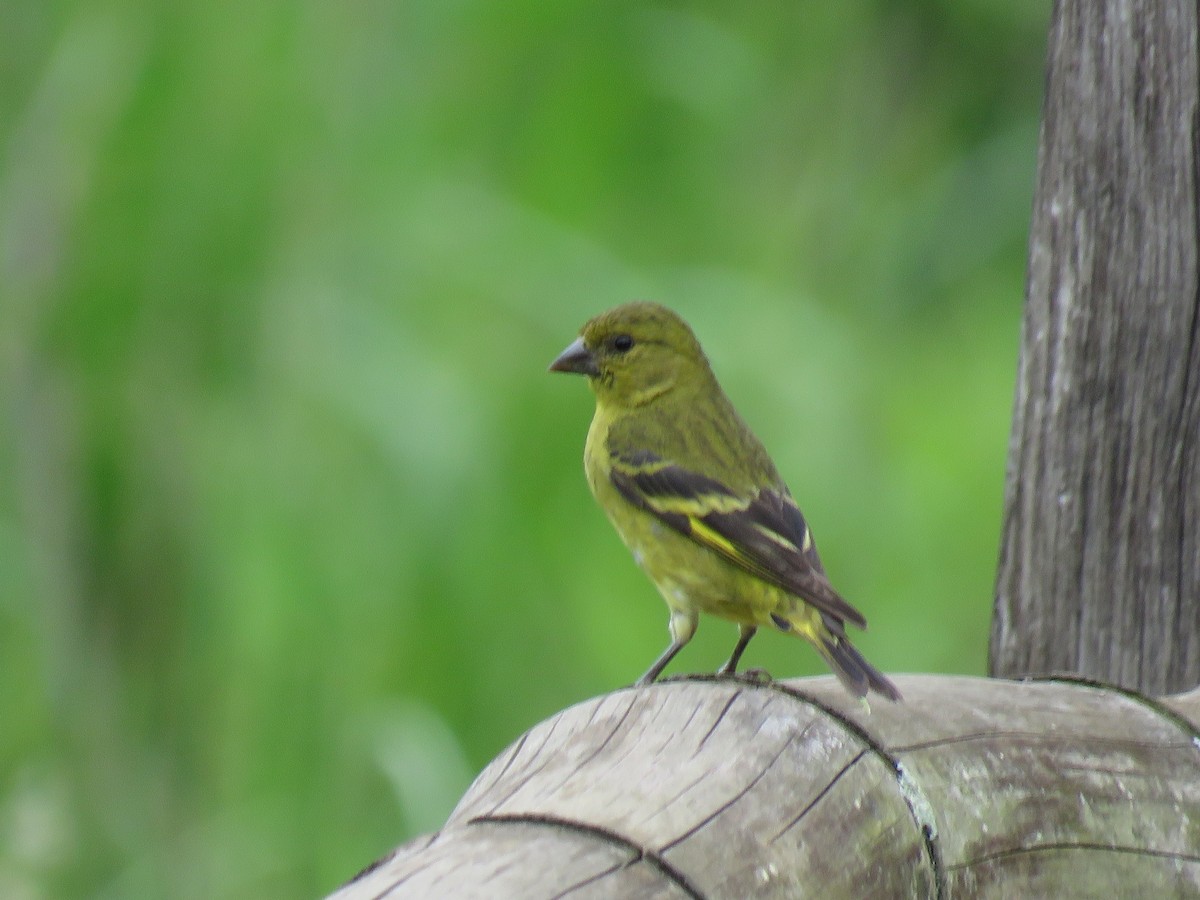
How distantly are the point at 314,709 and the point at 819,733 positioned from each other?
7.53 ft

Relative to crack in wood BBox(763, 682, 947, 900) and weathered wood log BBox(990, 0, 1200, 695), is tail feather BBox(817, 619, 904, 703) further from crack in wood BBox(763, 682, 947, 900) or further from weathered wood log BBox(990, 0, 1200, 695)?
weathered wood log BBox(990, 0, 1200, 695)

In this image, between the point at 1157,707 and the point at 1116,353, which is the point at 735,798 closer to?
the point at 1157,707

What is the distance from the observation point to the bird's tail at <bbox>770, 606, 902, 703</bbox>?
1878 millimetres

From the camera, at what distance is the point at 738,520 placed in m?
2.97

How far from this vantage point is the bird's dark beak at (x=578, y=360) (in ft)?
11.0

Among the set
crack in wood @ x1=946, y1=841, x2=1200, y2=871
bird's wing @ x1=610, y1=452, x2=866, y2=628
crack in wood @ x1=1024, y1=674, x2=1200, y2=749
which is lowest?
crack in wood @ x1=946, y1=841, x2=1200, y2=871

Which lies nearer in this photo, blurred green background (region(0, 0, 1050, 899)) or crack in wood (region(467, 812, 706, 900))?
crack in wood (region(467, 812, 706, 900))

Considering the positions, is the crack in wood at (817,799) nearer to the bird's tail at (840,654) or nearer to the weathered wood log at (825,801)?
the weathered wood log at (825,801)

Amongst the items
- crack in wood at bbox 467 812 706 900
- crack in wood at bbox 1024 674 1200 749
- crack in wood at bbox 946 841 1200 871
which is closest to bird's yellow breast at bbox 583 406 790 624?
crack in wood at bbox 1024 674 1200 749

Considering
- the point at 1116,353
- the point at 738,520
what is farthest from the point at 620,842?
the point at 738,520

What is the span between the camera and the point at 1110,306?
2.34 metres

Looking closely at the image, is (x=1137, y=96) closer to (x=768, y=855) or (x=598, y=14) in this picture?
(x=768, y=855)

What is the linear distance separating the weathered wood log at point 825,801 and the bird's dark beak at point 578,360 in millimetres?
1490

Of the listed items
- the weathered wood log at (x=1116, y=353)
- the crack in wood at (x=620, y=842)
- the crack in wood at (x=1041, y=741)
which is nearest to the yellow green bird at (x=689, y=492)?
the weathered wood log at (x=1116, y=353)
